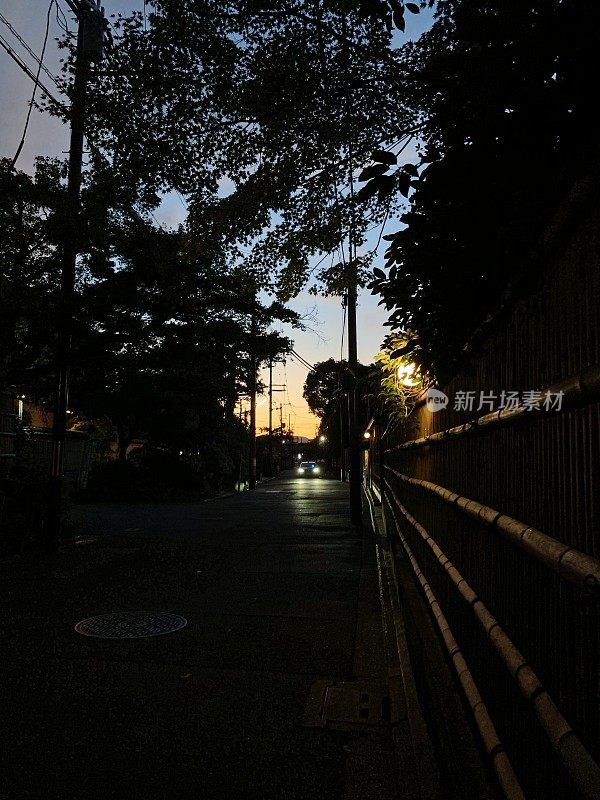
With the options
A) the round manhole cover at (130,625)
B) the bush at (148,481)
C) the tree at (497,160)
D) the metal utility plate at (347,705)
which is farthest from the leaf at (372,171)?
the bush at (148,481)

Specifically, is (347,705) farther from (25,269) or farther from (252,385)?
(252,385)

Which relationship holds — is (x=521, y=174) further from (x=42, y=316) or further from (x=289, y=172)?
(x=42, y=316)

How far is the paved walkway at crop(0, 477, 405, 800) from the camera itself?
3.28 meters

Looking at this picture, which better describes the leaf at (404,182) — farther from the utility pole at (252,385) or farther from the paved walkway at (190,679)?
the utility pole at (252,385)

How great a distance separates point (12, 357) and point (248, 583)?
6.56 metres

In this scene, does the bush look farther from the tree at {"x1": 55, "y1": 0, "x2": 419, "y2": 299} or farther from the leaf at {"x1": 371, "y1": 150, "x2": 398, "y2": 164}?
the leaf at {"x1": 371, "y1": 150, "x2": 398, "y2": 164}

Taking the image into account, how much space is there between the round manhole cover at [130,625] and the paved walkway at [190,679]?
0.15 m

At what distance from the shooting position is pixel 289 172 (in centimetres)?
646

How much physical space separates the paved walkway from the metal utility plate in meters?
0.10

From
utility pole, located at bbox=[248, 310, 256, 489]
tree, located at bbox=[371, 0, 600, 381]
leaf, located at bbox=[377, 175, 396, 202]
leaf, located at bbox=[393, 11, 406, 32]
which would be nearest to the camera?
tree, located at bbox=[371, 0, 600, 381]

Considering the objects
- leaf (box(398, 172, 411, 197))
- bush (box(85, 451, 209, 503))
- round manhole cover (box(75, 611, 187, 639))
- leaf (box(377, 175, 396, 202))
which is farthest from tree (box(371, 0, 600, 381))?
bush (box(85, 451, 209, 503))

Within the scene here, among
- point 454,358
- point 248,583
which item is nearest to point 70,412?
point 248,583

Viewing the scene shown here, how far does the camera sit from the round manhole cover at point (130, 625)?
588cm

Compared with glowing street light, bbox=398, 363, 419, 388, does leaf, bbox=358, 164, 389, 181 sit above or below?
above
